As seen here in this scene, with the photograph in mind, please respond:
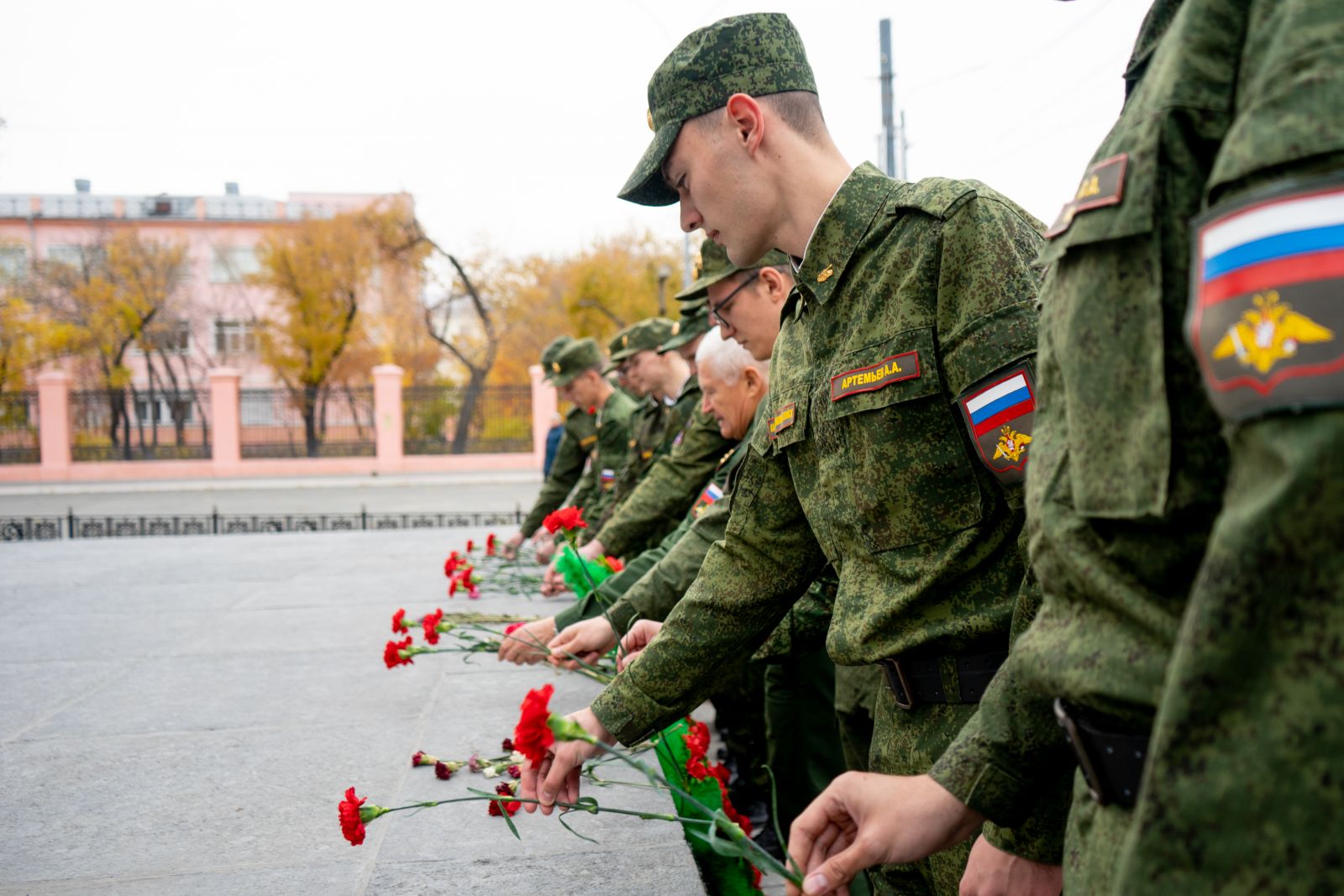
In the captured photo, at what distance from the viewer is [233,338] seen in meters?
43.4

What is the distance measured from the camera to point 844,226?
6.15ft

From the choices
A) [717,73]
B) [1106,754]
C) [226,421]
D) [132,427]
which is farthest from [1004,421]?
[132,427]

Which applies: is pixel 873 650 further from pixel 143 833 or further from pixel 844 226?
pixel 143 833

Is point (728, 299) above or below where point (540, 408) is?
below

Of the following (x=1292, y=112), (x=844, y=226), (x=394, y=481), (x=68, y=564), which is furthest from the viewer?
(x=394, y=481)

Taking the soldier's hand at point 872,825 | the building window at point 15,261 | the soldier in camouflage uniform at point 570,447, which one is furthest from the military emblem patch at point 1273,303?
the building window at point 15,261

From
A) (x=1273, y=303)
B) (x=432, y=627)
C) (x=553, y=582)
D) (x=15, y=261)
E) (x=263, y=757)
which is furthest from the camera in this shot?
(x=15, y=261)

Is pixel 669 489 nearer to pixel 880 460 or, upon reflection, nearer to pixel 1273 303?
pixel 880 460

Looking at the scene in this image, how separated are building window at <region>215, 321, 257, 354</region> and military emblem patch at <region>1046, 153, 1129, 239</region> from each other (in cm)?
4268

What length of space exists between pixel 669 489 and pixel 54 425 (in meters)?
26.6

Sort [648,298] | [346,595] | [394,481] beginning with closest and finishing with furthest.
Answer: [346,595], [394,481], [648,298]

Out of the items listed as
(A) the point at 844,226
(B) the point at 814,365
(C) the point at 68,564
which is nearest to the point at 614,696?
(B) the point at 814,365

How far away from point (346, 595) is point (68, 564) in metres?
3.86

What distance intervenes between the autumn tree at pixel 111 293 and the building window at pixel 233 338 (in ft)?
14.8
